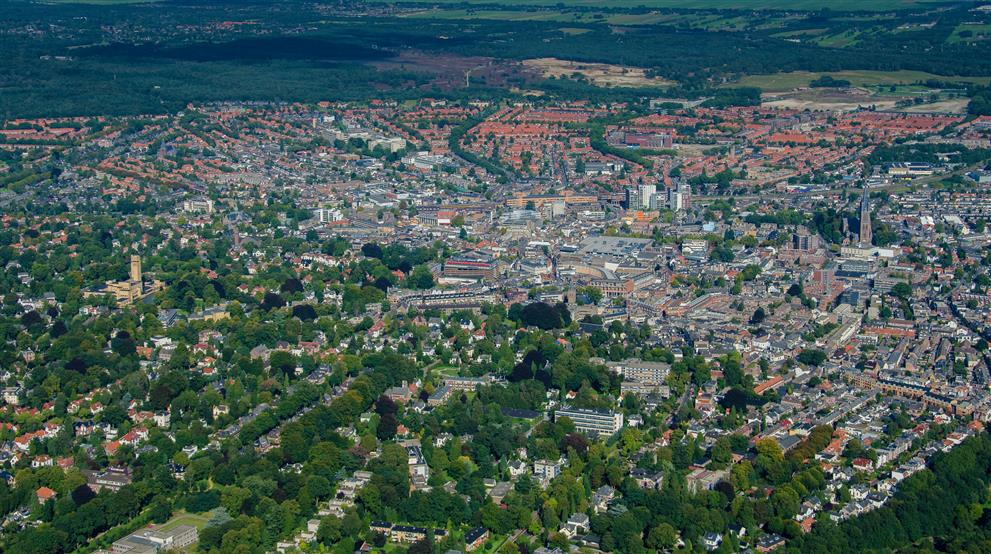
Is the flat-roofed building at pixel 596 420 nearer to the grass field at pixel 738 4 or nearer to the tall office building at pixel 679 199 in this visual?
the tall office building at pixel 679 199

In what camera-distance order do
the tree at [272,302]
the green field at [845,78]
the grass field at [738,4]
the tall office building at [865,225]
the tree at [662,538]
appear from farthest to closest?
1. the grass field at [738,4]
2. the green field at [845,78]
3. the tall office building at [865,225]
4. the tree at [272,302]
5. the tree at [662,538]

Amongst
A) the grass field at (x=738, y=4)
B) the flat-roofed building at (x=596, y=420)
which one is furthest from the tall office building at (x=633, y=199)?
the grass field at (x=738, y=4)

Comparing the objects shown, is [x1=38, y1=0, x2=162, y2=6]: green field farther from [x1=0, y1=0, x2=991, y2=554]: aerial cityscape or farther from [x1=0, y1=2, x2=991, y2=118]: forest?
[x1=0, y1=0, x2=991, y2=554]: aerial cityscape

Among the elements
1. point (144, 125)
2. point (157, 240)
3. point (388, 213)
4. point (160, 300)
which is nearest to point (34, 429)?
point (160, 300)

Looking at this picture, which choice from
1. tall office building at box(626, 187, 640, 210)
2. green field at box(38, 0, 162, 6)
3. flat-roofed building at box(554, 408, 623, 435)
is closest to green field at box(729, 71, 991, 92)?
tall office building at box(626, 187, 640, 210)

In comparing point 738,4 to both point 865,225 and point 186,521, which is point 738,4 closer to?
point 865,225

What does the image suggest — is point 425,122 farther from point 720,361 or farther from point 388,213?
point 720,361

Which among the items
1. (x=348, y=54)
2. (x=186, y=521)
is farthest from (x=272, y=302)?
(x=348, y=54)
